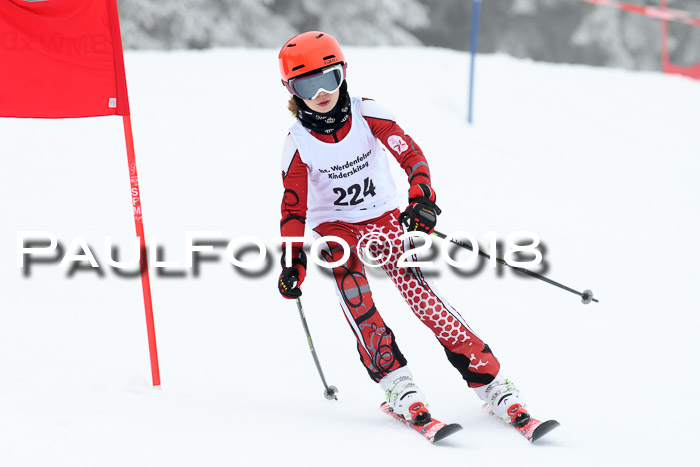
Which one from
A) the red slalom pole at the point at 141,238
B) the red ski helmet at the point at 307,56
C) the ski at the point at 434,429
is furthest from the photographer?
the red slalom pole at the point at 141,238

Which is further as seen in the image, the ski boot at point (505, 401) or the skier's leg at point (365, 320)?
the skier's leg at point (365, 320)

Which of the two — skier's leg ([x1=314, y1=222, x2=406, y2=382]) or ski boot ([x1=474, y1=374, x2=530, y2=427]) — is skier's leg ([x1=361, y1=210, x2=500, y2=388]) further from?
skier's leg ([x1=314, y1=222, x2=406, y2=382])

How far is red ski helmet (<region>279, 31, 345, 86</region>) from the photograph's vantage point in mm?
3498

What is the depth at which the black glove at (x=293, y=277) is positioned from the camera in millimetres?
3664

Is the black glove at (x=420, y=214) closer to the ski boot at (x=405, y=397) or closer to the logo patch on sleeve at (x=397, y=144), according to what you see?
the logo patch on sleeve at (x=397, y=144)

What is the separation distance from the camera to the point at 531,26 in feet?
72.6

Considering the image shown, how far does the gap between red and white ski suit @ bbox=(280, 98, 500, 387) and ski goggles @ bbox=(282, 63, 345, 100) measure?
21cm

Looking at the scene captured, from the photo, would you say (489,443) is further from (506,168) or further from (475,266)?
(506,168)

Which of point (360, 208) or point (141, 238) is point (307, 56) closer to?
point (360, 208)

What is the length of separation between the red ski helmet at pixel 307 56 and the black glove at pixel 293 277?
82 centimetres

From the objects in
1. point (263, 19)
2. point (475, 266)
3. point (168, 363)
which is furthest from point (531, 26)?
point (168, 363)

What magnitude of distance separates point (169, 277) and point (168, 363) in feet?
4.34

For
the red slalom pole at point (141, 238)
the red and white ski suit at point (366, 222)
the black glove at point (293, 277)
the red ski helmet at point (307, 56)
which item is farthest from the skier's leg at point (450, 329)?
the red slalom pole at point (141, 238)

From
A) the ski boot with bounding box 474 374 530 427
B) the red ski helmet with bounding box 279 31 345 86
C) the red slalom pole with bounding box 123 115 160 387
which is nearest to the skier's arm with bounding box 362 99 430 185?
the red ski helmet with bounding box 279 31 345 86
